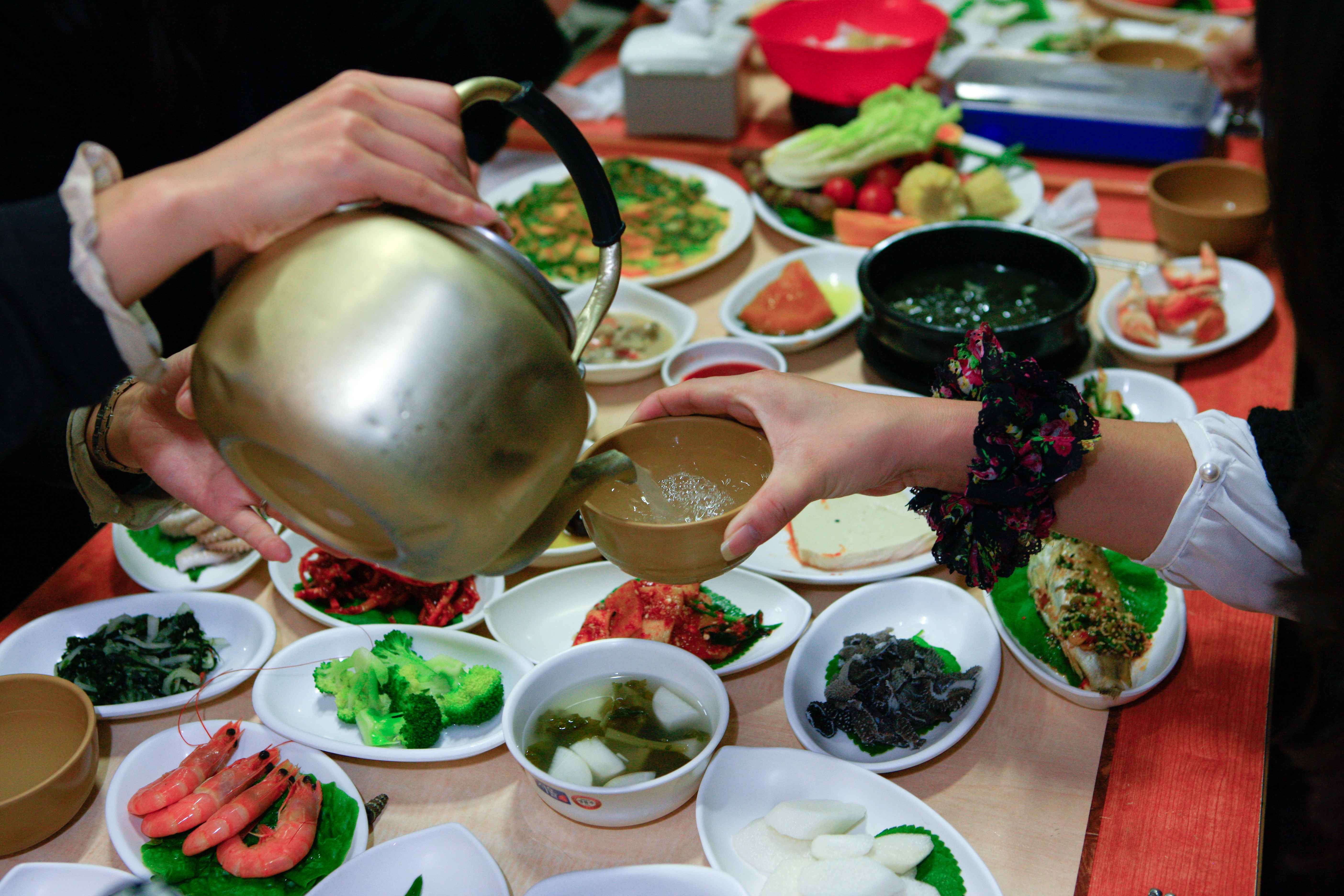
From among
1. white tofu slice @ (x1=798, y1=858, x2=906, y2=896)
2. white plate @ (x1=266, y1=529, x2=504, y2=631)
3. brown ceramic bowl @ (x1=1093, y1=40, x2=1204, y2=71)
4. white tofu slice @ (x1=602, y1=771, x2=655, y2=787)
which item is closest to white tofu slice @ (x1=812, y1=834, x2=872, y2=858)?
white tofu slice @ (x1=798, y1=858, x2=906, y2=896)

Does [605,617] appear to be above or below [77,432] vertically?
below

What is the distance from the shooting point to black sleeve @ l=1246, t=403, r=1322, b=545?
1.41 metres

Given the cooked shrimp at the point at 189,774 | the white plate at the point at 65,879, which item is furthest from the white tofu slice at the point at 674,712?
the white plate at the point at 65,879

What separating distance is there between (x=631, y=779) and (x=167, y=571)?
1.10 metres

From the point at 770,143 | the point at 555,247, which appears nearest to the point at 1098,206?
the point at 770,143

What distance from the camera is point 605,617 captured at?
1.66 metres

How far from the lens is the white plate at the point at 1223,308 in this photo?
7.18 feet

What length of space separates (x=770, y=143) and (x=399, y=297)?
104 inches

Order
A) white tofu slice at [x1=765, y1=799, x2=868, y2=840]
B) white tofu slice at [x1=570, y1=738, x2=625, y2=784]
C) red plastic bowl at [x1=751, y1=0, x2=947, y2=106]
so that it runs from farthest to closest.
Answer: red plastic bowl at [x1=751, y1=0, x2=947, y2=106]
white tofu slice at [x1=570, y1=738, x2=625, y2=784]
white tofu slice at [x1=765, y1=799, x2=868, y2=840]

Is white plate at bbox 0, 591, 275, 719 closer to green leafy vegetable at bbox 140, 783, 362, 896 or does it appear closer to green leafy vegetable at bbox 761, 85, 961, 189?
green leafy vegetable at bbox 140, 783, 362, 896

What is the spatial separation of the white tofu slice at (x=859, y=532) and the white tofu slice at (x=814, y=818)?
51cm

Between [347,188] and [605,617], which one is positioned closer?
[347,188]

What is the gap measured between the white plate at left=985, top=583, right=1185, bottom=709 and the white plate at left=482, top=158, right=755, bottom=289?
1.32m

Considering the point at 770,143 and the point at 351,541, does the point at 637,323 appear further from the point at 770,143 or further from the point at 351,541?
the point at 351,541
